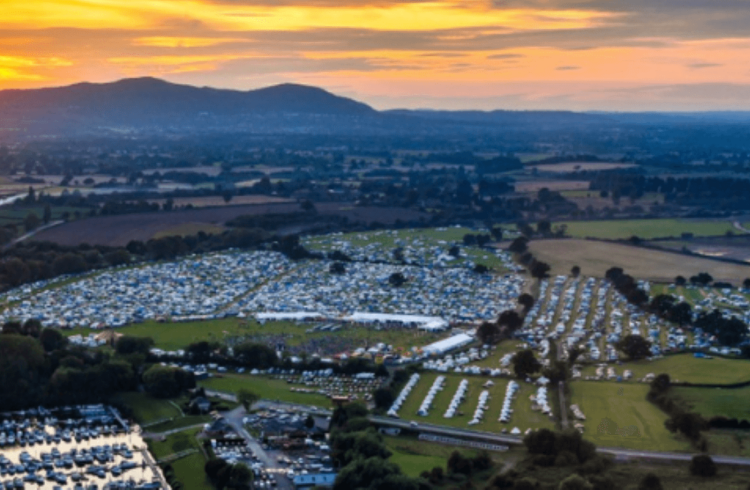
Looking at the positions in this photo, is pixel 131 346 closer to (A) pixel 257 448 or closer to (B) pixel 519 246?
(A) pixel 257 448

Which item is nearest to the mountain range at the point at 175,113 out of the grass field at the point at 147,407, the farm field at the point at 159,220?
the farm field at the point at 159,220

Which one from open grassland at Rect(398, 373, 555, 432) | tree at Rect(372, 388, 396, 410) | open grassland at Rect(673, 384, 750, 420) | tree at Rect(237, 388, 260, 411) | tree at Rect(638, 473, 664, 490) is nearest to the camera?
tree at Rect(638, 473, 664, 490)

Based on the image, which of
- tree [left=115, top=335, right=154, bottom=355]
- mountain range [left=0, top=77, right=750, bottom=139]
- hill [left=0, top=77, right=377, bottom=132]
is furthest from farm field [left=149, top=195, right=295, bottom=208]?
hill [left=0, top=77, right=377, bottom=132]

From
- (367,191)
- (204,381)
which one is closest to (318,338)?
(204,381)

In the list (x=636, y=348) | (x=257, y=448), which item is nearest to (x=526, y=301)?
(x=636, y=348)

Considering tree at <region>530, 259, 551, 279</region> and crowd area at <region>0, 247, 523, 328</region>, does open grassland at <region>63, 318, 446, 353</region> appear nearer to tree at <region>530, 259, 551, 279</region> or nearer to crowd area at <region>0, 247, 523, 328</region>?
crowd area at <region>0, 247, 523, 328</region>

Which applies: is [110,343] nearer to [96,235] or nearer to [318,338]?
[318,338]

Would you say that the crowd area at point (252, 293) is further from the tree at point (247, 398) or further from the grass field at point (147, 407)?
the tree at point (247, 398)
